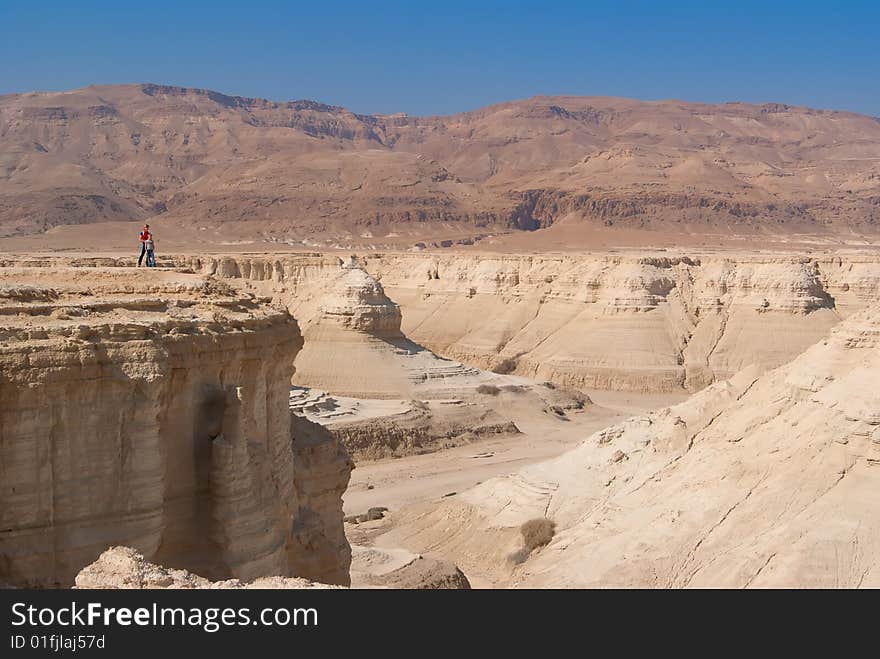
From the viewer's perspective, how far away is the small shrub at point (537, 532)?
23594 mm

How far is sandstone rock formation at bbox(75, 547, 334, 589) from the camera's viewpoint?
8.48 meters

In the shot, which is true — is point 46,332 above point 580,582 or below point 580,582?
above

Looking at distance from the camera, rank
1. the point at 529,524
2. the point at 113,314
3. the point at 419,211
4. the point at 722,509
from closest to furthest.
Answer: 1. the point at 113,314
2. the point at 722,509
3. the point at 529,524
4. the point at 419,211

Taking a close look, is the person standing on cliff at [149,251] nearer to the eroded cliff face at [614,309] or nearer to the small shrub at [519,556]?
the small shrub at [519,556]

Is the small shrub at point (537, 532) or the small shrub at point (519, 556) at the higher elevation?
the small shrub at point (537, 532)

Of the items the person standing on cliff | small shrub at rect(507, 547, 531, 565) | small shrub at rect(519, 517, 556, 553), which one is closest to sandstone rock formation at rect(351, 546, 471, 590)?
small shrub at rect(507, 547, 531, 565)

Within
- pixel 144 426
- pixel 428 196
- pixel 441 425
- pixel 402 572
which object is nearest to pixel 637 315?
pixel 441 425

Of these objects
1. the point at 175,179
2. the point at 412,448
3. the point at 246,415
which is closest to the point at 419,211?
the point at 175,179

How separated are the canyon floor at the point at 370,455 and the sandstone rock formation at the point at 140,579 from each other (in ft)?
0.18

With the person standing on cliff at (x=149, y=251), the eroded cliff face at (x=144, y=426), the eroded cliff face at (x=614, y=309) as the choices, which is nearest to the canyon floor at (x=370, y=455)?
the eroded cliff face at (x=144, y=426)

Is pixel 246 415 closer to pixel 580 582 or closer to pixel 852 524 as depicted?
pixel 580 582

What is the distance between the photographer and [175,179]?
610 ft

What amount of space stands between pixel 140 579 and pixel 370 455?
29.1m
